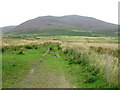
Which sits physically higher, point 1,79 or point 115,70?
point 115,70

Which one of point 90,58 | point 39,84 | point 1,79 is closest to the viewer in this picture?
point 39,84

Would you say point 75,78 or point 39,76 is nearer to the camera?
point 75,78

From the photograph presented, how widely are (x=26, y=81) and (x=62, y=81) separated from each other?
1.86 metres

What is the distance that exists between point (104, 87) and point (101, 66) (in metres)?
2.56

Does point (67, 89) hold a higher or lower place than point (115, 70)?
lower

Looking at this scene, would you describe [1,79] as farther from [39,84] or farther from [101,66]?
[101,66]

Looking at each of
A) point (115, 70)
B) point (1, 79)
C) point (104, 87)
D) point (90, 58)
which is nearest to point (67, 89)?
point (104, 87)

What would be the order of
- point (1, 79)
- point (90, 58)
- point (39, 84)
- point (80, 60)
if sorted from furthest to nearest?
point (80, 60) < point (90, 58) < point (1, 79) < point (39, 84)

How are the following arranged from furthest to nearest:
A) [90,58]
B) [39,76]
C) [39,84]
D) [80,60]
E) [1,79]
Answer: [80,60] < [90,58] < [39,76] < [1,79] < [39,84]

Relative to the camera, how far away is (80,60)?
1703 centimetres

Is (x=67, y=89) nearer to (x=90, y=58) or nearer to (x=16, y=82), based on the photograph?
(x=16, y=82)

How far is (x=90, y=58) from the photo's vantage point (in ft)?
49.2

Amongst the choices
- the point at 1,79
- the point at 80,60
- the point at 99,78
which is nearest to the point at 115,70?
the point at 99,78

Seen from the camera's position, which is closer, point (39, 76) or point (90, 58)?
point (39, 76)
